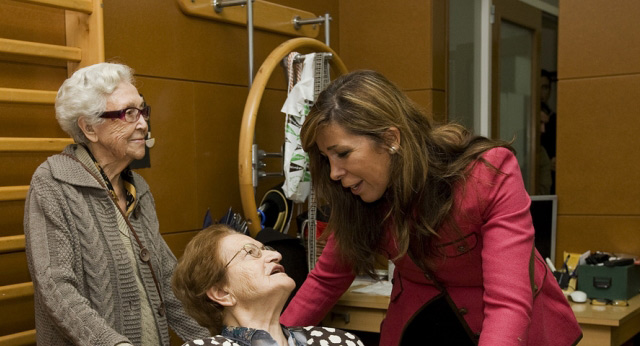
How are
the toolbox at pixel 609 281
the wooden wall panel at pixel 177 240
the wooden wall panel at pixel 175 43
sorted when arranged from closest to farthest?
the wooden wall panel at pixel 175 43 → the toolbox at pixel 609 281 → the wooden wall panel at pixel 177 240

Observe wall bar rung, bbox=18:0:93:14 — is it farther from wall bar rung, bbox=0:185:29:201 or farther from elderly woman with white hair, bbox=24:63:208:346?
wall bar rung, bbox=0:185:29:201

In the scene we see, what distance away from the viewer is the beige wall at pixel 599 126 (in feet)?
10.4

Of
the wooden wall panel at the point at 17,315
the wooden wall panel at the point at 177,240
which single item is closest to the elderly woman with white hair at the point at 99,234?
the wooden wall panel at the point at 17,315

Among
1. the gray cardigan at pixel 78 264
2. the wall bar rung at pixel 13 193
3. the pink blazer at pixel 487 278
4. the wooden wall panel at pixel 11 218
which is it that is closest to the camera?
the pink blazer at pixel 487 278

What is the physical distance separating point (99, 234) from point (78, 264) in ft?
0.34

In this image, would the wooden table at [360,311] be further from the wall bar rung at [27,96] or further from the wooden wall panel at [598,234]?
the wall bar rung at [27,96]

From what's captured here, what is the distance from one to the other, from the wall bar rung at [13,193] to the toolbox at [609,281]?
218 centimetres

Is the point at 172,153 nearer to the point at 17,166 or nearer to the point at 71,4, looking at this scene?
the point at 17,166

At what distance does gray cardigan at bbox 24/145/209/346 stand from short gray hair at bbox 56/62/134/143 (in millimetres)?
80

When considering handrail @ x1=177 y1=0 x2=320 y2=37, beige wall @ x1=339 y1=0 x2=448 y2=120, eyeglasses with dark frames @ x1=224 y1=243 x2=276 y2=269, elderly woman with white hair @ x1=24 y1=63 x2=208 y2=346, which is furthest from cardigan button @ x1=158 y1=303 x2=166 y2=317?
beige wall @ x1=339 y1=0 x2=448 y2=120

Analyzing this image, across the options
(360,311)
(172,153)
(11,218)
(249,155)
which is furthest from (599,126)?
(11,218)

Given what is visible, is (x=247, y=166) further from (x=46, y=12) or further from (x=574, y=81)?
(x=574, y=81)

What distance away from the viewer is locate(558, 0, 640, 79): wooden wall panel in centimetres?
317

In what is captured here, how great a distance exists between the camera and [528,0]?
4.64 meters
